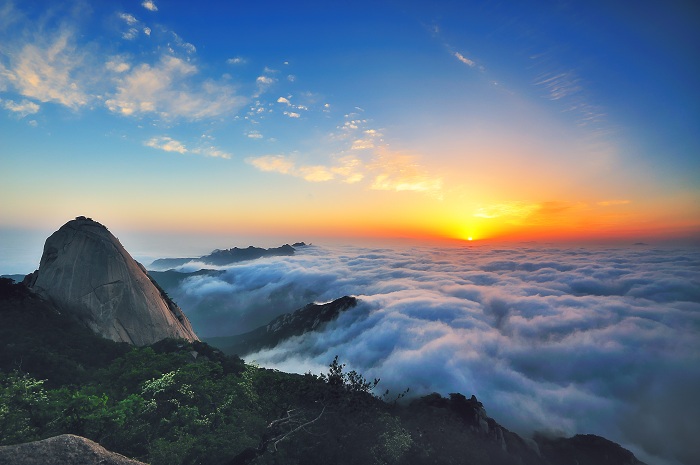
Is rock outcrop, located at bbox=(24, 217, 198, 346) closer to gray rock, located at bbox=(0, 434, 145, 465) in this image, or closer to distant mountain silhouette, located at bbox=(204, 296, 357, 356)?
gray rock, located at bbox=(0, 434, 145, 465)

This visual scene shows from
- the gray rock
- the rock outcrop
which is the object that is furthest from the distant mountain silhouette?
the gray rock

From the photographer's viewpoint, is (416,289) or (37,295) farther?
(416,289)

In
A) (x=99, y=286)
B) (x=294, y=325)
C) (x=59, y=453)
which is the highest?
(x=99, y=286)

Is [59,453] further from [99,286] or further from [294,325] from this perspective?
[294,325]

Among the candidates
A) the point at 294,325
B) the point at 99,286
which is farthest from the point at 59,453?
the point at 294,325

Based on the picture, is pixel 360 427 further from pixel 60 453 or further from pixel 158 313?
pixel 158 313

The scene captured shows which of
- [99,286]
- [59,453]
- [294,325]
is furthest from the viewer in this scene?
[294,325]

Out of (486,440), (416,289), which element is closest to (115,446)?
(486,440)
